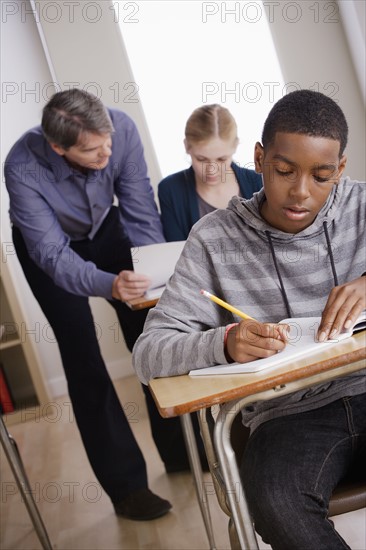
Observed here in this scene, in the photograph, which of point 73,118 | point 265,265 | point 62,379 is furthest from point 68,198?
point 62,379

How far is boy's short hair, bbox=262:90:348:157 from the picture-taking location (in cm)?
147

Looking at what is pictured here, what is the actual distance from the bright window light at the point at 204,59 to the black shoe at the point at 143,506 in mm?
1370

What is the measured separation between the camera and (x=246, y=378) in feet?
3.79

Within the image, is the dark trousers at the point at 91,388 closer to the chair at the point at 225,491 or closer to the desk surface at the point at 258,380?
the chair at the point at 225,491

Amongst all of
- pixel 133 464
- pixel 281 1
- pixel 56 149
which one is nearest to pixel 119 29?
pixel 281 1

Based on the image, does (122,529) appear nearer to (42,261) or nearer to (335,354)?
(42,261)

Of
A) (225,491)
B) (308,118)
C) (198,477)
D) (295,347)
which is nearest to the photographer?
(295,347)

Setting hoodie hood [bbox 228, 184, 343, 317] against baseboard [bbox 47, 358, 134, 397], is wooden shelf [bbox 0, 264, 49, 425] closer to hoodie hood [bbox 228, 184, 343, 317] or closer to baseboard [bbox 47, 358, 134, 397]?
baseboard [bbox 47, 358, 134, 397]

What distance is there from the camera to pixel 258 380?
112 centimetres

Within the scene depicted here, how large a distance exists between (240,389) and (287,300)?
1.57ft

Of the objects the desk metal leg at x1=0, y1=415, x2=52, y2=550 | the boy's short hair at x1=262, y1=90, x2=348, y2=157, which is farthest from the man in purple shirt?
the boy's short hair at x1=262, y1=90, x2=348, y2=157

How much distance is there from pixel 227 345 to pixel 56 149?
4.47 ft

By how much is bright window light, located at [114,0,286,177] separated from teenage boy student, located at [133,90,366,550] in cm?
149

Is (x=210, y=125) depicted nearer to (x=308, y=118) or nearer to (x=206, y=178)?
(x=206, y=178)
